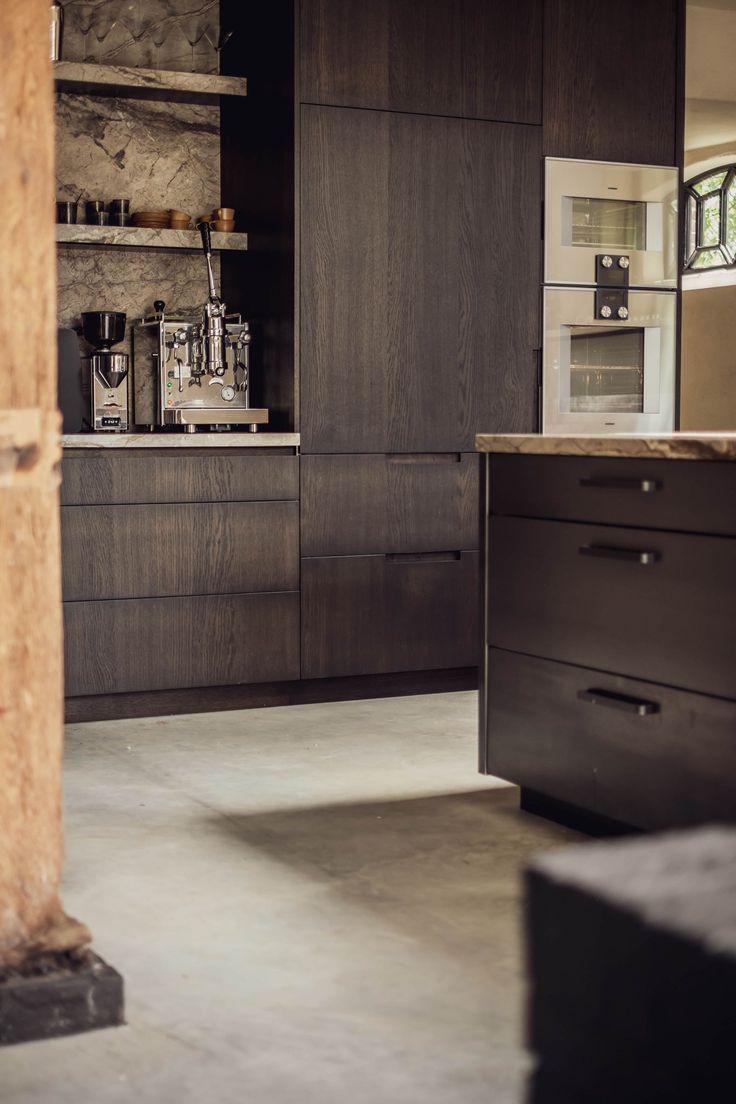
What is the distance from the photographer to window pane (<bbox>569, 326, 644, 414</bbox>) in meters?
4.85

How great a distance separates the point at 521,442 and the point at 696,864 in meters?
1.86

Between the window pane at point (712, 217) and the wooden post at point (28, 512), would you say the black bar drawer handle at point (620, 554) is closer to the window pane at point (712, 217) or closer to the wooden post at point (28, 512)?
the wooden post at point (28, 512)

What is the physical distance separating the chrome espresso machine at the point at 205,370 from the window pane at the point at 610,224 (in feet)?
4.07

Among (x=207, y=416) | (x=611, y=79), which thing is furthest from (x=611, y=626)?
(x=611, y=79)

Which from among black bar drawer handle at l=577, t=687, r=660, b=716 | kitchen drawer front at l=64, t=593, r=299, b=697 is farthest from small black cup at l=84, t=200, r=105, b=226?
black bar drawer handle at l=577, t=687, r=660, b=716

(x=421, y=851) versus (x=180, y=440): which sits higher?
(x=180, y=440)

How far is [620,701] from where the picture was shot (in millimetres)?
2664

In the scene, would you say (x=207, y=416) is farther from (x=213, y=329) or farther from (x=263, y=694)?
(x=263, y=694)

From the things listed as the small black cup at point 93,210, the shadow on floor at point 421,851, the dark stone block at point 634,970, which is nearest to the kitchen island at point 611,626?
the shadow on floor at point 421,851

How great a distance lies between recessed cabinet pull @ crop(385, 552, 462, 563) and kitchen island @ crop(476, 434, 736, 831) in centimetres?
147

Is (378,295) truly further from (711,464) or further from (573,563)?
(711,464)

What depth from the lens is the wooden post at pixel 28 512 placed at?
1951 millimetres

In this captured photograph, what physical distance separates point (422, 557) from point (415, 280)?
2.98 ft

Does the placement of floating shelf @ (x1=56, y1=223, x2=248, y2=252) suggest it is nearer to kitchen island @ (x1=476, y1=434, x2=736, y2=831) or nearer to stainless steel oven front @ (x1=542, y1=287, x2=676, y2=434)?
stainless steel oven front @ (x1=542, y1=287, x2=676, y2=434)
